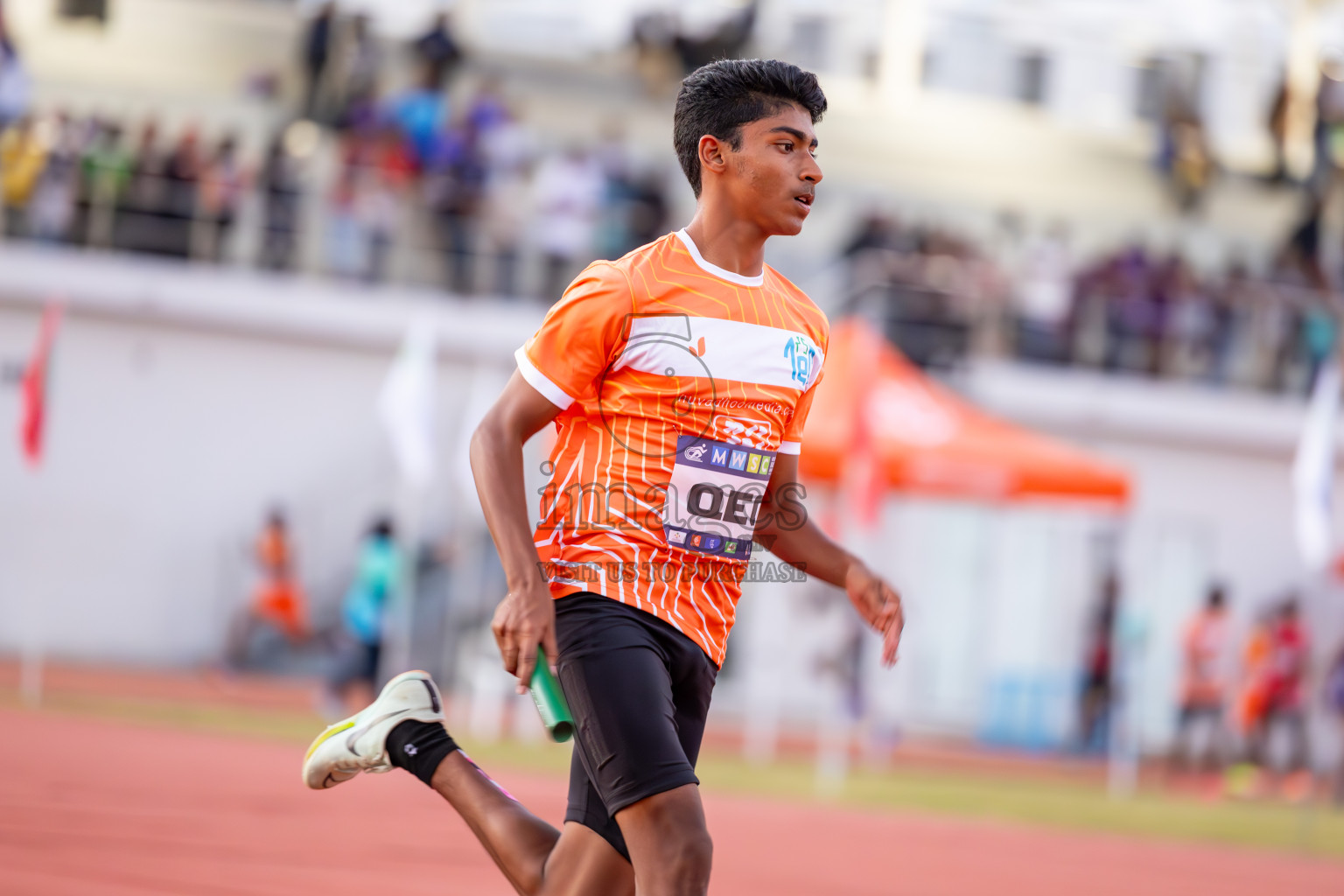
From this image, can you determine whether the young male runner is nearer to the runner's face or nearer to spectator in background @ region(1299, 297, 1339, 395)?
the runner's face

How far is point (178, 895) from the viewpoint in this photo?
6148mm

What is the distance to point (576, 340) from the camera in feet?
12.5

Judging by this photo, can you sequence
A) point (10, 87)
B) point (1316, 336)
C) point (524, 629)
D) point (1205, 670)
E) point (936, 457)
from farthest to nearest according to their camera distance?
point (1316, 336) < point (10, 87) < point (1205, 670) < point (936, 457) < point (524, 629)

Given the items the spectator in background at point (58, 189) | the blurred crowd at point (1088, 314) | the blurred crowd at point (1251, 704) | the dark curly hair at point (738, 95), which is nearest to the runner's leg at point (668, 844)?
the dark curly hair at point (738, 95)

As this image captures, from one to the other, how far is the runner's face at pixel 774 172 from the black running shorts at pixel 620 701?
1.00m

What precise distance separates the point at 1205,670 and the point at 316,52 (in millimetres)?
12979

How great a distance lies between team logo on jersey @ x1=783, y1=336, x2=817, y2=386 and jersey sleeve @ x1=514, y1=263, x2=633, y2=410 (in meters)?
0.43

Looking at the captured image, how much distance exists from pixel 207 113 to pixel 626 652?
796 inches

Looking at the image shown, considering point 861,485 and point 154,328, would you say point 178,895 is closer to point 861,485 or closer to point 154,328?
point 861,485

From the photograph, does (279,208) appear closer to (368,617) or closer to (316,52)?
(316,52)

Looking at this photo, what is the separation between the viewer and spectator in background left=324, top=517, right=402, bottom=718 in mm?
14211

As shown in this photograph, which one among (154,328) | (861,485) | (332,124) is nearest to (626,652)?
(861,485)

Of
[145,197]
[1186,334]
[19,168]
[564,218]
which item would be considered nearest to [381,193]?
[564,218]

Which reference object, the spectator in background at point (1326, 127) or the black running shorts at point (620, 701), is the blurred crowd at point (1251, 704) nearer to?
the spectator in background at point (1326, 127)
